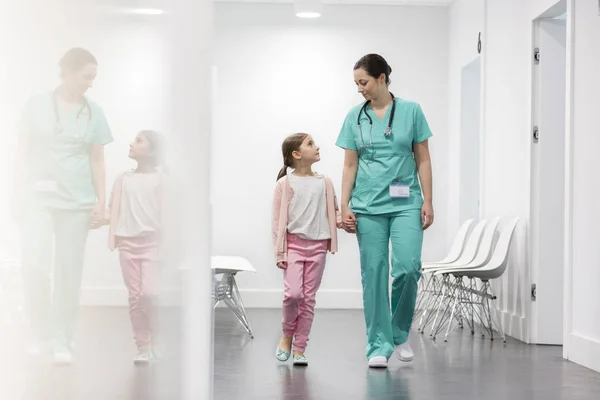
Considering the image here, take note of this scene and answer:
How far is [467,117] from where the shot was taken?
26.8 feet

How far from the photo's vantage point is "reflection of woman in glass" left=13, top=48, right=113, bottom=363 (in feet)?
0.80

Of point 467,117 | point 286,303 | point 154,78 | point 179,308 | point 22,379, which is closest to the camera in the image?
point 22,379

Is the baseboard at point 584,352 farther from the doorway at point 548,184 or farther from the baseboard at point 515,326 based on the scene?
the baseboard at point 515,326

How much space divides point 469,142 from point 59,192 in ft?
26.7

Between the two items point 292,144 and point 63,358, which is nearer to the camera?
point 63,358

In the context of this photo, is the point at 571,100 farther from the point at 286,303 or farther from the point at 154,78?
the point at 154,78

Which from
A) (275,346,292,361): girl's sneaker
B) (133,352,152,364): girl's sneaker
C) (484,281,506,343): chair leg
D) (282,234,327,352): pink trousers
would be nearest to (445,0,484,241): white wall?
(484,281,506,343): chair leg

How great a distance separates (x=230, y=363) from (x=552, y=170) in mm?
2685

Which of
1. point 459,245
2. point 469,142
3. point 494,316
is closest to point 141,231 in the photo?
point 494,316

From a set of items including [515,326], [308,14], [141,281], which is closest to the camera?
[141,281]

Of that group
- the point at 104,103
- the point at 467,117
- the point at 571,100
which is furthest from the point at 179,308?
the point at 467,117

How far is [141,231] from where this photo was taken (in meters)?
0.44

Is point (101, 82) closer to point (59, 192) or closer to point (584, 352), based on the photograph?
point (59, 192)

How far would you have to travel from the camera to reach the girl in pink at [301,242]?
4512mm
